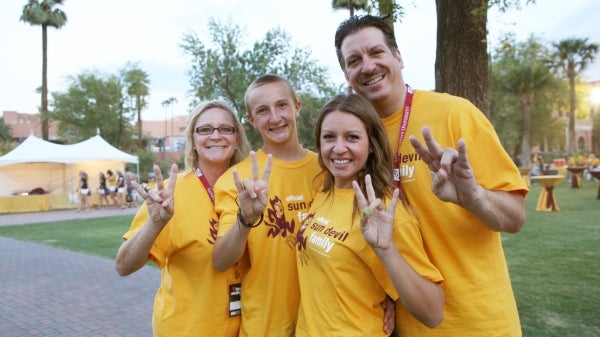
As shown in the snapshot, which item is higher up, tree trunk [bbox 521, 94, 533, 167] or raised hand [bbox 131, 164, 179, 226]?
tree trunk [bbox 521, 94, 533, 167]

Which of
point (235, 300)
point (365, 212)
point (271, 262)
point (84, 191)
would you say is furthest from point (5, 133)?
point (365, 212)

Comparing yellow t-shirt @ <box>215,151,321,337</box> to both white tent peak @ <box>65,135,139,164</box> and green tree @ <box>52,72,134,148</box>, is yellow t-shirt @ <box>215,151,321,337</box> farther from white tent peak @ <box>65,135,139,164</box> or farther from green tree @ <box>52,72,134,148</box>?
green tree @ <box>52,72,134,148</box>

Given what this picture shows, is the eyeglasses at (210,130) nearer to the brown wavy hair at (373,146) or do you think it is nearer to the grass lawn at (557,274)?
the brown wavy hair at (373,146)

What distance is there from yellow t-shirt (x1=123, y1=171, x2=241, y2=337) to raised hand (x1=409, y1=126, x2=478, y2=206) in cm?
120

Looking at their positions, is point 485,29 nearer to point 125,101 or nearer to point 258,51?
point 258,51

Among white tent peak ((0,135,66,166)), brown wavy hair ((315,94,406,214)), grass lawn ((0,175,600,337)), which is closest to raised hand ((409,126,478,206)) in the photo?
brown wavy hair ((315,94,406,214))

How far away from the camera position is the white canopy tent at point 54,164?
70.6 feet

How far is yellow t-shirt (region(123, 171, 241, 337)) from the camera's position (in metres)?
2.33

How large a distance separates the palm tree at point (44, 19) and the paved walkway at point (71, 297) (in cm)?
2574

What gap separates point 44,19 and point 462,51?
117 ft

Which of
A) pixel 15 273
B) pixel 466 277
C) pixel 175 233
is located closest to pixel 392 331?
pixel 466 277

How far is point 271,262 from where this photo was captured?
2.29m

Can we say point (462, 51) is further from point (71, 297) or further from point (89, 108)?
point (89, 108)

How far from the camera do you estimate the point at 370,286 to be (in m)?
1.93
